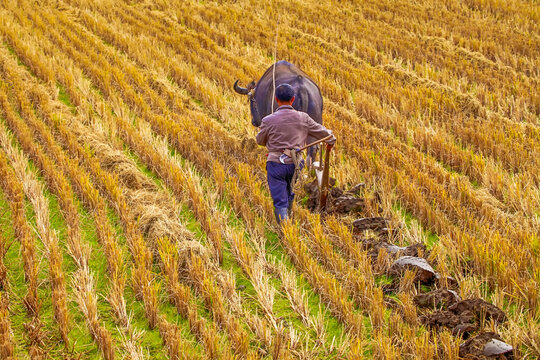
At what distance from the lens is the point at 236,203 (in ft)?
17.2

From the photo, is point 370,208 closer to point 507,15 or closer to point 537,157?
point 537,157

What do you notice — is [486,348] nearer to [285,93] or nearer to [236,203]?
[285,93]

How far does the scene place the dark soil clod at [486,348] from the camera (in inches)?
123

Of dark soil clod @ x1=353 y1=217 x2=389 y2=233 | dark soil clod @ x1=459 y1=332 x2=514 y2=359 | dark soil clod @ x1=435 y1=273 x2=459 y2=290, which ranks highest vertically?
dark soil clod @ x1=459 y1=332 x2=514 y2=359

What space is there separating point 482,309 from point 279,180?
1.95 metres

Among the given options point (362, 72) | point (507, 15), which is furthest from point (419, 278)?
point (507, 15)

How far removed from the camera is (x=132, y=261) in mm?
4430

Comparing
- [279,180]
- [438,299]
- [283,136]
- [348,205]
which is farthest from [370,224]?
[438,299]

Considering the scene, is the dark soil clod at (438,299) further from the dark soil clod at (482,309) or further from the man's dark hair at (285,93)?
the man's dark hair at (285,93)

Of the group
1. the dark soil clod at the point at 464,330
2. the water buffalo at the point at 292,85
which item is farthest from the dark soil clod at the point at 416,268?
the water buffalo at the point at 292,85

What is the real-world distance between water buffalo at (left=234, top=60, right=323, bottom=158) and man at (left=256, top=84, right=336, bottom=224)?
867mm

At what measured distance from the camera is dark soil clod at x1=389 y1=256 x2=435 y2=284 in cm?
402

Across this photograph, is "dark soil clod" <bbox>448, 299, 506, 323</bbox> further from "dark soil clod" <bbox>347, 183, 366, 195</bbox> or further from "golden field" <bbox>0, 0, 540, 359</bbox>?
"dark soil clod" <bbox>347, 183, 366, 195</bbox>

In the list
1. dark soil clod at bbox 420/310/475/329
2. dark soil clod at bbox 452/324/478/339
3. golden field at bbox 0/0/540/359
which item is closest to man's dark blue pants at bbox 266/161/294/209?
golden field at bbox 0/0/540/359
